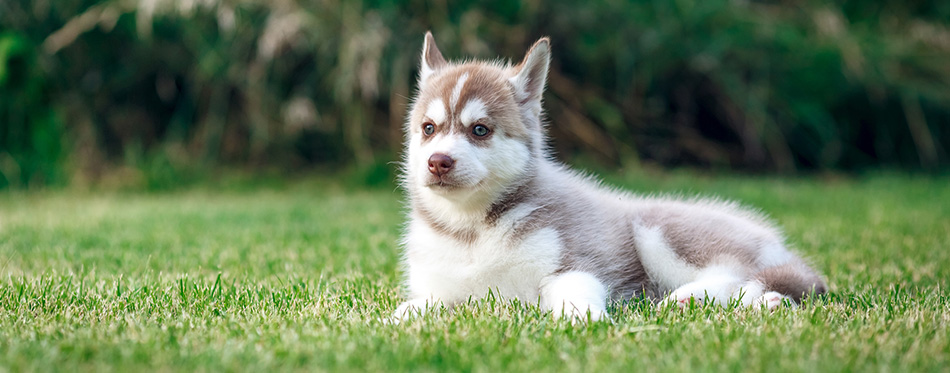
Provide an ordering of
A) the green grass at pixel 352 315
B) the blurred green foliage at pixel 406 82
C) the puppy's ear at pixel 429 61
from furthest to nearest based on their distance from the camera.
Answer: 1. the blurred green foliage at pixel 406 82
2. the puppy's ear at pixel 429 61
3. the green grass at pixel 352 315

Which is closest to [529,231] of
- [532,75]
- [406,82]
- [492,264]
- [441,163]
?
[492,264]

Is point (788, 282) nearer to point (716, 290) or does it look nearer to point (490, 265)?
point (716, 290)

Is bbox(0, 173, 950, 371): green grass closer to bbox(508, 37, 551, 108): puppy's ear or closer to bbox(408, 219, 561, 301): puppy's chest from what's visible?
bbox(408, 219, 561, 301): puppy's chest

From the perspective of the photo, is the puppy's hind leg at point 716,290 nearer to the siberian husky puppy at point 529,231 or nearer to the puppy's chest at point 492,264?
the siberian husky puppy at point 529,231

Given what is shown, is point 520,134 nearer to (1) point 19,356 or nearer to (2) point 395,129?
(1) point 19,356

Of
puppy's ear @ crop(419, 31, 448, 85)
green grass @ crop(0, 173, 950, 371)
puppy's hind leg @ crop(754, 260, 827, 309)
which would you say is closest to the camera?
green grass @ crop(0, 173, 950, 371)

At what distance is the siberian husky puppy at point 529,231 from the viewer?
2971 millimetres

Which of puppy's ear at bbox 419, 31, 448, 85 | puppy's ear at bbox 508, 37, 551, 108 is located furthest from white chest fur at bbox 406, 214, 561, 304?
puppy's ear at bbox 419, 31, 448, 85

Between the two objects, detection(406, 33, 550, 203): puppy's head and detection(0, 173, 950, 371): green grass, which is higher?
detection(406, 33, 550, 203): puppy's head

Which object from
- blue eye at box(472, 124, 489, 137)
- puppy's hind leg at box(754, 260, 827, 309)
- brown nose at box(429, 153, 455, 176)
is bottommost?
puppy's hind leg at box(754, 260, 827, 309)

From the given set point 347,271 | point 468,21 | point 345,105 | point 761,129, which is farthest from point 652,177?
point 347,271

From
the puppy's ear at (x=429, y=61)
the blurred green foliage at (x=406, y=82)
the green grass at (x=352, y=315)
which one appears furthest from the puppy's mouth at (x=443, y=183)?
the blurred green foliage at (x=406, y=82)

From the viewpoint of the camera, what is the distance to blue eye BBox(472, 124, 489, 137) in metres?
3.08

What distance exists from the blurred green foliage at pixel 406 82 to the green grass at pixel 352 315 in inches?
120
